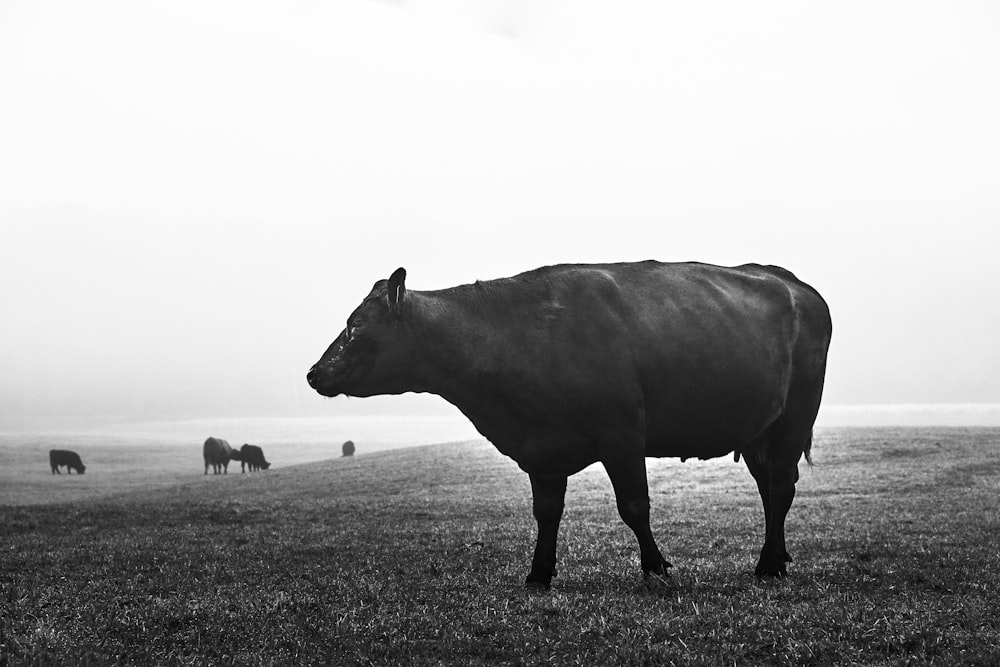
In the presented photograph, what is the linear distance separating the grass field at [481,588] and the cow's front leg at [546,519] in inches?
15.8

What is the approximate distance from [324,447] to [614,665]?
177 metres

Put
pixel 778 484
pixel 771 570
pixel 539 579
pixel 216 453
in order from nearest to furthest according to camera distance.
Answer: pixel 539 579
pixel 771 570
pixel 778 484
pixel 216 453

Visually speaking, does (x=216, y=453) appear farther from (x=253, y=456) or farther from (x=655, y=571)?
(x=655, y=571)

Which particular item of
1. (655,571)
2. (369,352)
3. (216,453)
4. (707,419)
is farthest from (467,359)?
(216,453)

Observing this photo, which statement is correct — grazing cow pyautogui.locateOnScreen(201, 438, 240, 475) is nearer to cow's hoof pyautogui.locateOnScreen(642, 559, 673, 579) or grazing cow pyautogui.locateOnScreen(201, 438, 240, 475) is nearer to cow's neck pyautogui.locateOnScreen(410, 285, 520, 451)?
cow's neck pyautogui.locateOnScreen(410, 285, 520, 451)

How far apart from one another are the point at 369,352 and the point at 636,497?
3855mm

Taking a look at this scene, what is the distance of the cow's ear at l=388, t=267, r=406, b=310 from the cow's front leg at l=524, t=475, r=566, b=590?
9.72 ft

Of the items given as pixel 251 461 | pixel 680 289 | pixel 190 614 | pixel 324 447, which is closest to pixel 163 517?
pixel 190 614

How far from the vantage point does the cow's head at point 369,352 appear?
35.6ft

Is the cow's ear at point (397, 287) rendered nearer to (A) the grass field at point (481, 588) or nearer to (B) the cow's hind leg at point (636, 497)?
(B) the cow's hind leg at point (636, 497)

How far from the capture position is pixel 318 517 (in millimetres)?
25328

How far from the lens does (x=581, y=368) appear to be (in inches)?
413

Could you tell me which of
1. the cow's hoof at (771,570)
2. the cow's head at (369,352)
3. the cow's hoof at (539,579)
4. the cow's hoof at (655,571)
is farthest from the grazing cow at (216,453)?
the cow's hoof at (655,571)

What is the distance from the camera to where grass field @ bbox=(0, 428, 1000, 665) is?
772 cm
